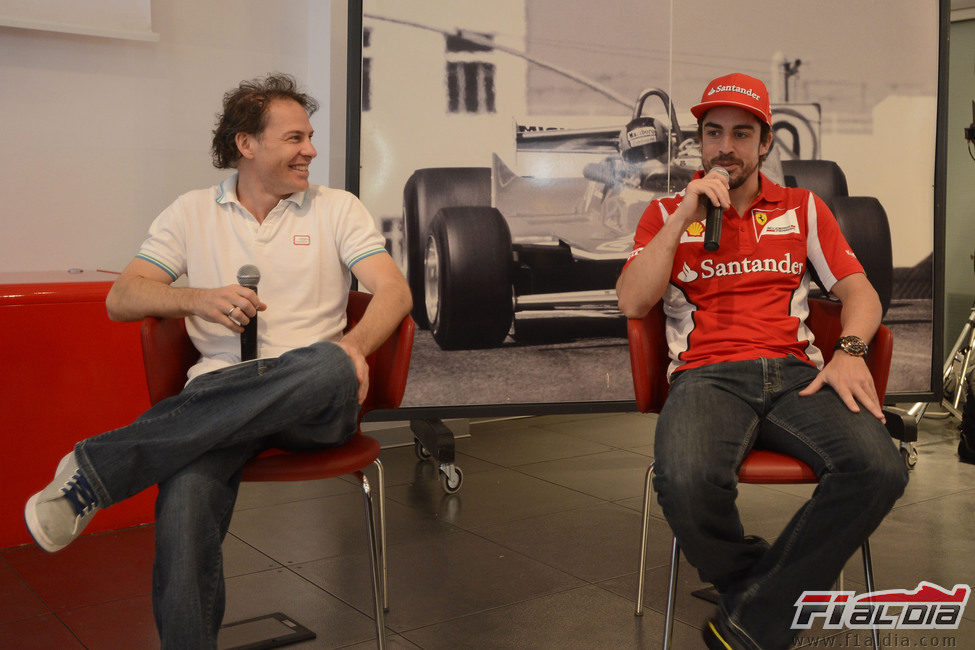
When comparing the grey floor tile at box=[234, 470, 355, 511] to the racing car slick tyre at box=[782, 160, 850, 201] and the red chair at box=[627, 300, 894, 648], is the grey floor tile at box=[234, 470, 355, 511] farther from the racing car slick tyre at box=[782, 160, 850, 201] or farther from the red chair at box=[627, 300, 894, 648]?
the racing car slick tyre at box=[782, 160, 850, 201]

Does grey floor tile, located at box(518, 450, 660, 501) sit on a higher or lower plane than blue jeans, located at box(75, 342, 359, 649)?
lower

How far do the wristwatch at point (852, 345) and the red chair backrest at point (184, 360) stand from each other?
36.6 inches

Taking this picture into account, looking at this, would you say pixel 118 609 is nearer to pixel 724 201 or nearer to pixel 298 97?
pixel 298 97

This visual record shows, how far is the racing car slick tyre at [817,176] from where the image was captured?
3.76 meters

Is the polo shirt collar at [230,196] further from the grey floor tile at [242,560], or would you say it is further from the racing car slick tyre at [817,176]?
the racing car slick tyre at [817,176]

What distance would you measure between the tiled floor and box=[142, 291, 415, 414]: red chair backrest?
59cm

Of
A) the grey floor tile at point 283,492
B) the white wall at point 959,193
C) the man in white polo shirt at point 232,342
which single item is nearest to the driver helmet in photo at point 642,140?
the man in white polo shirt at point 232,342

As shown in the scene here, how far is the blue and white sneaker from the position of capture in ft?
5.31

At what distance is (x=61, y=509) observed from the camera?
64.4 inches

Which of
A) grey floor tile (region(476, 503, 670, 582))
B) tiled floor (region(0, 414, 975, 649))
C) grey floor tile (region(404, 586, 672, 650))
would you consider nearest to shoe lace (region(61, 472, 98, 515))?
tiled floor (region(0, 414, 975, 649))

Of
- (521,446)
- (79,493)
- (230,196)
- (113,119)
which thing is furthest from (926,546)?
(113,119)

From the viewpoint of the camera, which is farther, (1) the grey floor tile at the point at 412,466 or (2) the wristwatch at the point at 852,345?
(1) the grey floor tile at the point at 412,466

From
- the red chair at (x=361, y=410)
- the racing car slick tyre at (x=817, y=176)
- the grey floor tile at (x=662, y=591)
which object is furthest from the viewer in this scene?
the racing car slick tyre at (x=817, y=176)

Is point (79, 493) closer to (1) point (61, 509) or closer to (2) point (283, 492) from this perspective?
(1) point (61, 509)
